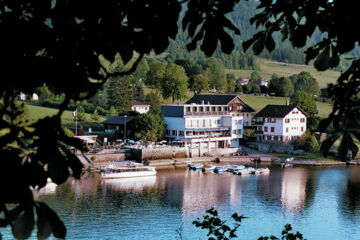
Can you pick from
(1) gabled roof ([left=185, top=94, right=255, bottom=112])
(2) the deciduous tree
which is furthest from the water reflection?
(2) the deciduous tree

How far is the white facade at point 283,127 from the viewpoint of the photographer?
51.4 meters

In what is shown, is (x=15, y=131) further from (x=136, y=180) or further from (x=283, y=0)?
(x=136, y=180)

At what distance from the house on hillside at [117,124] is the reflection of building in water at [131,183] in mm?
13853

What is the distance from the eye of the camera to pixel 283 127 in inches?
2018

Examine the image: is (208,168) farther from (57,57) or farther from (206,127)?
(57,57)

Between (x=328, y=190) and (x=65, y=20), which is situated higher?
(x=65, y=20)

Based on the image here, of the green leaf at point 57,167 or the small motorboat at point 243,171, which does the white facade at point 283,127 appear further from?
the green leaf at point 57,167

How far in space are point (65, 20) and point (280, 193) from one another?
30949 millimetres

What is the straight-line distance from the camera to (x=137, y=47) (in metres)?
2.03

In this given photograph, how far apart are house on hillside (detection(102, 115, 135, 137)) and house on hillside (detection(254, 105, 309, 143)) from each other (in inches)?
524

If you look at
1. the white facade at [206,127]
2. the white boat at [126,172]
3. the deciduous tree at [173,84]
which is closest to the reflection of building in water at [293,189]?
the white boat at [126,172]

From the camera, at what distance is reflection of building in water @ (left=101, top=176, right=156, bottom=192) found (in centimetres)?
3212

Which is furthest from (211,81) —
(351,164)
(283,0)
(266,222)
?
(283,0)

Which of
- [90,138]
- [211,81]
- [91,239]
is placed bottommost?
[91,239]
